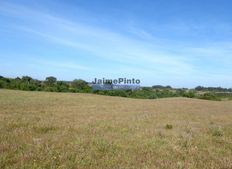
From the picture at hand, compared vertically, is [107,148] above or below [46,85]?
below

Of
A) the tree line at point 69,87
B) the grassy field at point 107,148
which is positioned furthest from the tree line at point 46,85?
the grassy field at point 107,148

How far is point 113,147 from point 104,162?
5.75 ft

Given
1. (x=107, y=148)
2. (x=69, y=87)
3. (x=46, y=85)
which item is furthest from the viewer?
(x=69, y=87)

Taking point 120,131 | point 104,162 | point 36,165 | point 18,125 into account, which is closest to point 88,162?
point 104,162

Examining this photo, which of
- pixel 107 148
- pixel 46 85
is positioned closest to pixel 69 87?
pixel 46 85

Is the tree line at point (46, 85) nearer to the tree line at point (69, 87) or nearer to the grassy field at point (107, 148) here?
the tree line at point (69, 87)

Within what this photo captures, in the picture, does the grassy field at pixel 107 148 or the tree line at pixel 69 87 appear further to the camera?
the tree line at pixel 69 87

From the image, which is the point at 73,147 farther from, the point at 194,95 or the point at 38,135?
the point at 194,95

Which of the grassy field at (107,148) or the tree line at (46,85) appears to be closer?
the grassy field at (107,148)

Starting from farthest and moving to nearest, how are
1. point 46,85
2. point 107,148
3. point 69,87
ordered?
point 69,87 → point 46,85 → point 107,148

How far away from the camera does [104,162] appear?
7605 millimetres

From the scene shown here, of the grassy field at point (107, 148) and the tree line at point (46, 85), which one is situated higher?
the tree line at point (46, 85)

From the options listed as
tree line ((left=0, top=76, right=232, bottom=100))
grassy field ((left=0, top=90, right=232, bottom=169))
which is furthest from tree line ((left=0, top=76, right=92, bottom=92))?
grassy field ((left=0, top=90, right=232, bottom=169))

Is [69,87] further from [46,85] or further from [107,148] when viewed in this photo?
[107,148]
